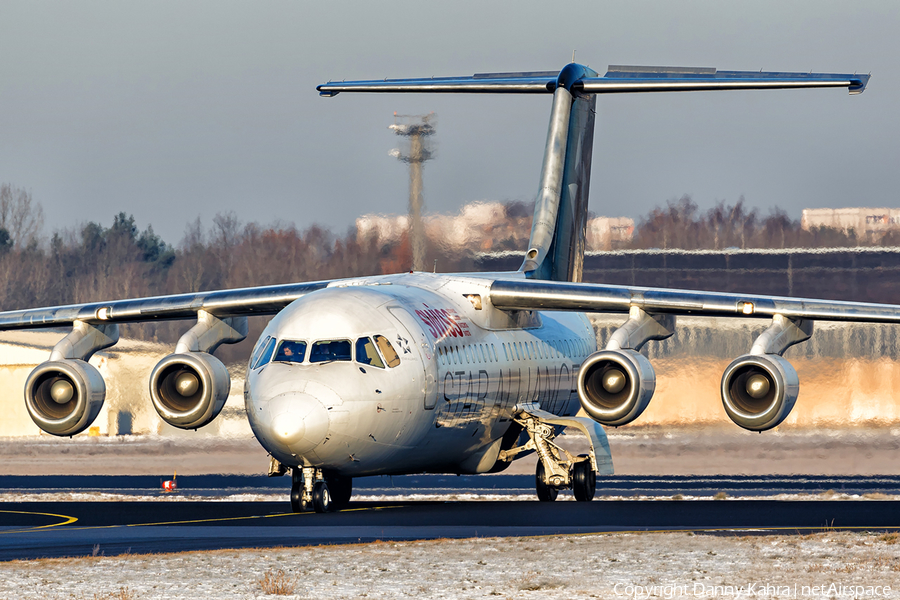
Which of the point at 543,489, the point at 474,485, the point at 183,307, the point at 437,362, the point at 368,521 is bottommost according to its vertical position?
the point at 474,485

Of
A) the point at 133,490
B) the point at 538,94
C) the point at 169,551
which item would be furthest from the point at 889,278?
the point at 169,551

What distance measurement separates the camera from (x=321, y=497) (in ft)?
57.5

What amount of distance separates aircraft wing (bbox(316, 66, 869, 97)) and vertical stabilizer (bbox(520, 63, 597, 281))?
18.5 inches

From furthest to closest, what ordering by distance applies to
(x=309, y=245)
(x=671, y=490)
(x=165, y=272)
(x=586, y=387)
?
(x=165, y=272)
(x=309, y=245)
(x=671, y=490)
(x=586, y=387)

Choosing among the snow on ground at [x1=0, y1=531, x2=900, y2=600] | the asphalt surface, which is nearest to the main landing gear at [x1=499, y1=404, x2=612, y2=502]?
the asphalt surface

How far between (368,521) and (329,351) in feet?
6.66

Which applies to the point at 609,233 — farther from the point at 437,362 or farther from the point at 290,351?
the point at 290,351

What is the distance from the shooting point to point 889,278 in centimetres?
3072

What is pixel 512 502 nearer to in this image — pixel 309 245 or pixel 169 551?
pixel 169 551

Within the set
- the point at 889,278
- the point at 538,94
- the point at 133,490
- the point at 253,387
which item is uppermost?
the point at 538,94

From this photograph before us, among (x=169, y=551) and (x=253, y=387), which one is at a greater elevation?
(x=253, y=387)

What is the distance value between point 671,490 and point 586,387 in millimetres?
7426

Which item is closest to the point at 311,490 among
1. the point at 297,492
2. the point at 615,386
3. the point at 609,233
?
the point at 297,492

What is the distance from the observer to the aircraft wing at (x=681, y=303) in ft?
62.0
